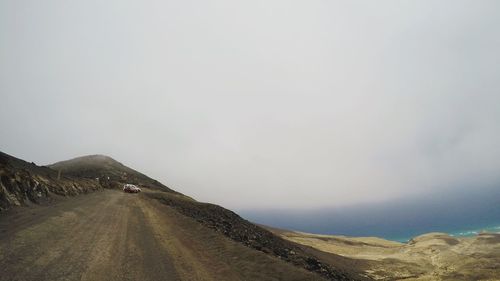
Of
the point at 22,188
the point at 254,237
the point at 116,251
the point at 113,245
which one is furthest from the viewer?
the point at 254,237

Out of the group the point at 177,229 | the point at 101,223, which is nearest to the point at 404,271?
the point at 177,229

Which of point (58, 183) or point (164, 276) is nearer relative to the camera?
point (164, 276)

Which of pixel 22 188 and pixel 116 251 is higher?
pixel 22 188

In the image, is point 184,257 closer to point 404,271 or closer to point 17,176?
point 17,176

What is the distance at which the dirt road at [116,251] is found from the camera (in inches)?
640

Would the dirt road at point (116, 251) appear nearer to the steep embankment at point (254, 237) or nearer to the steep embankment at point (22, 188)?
the steep embankment at point (22, 188)

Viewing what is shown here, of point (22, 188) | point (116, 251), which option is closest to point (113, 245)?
point (116, 251)

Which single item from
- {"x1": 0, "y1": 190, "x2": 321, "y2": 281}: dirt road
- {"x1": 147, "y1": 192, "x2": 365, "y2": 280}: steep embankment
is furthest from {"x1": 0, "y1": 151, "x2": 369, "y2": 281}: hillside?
{"x1": 147, "y1": 192, "x2": 365, "y2": 280}: steep embankment

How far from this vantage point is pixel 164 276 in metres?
17.5

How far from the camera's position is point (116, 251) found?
20.0 meters

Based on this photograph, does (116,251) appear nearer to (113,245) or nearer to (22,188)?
(113,245)

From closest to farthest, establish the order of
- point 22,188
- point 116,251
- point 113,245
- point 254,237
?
point 116,251
point 113,245
point 22,188
point 254,237

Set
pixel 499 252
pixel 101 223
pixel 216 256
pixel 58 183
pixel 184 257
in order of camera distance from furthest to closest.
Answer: pixel 499 252, pixel 58 183, pixel 101 223, pixel 216 256, pixel 184 257

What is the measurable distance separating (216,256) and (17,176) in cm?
2029
